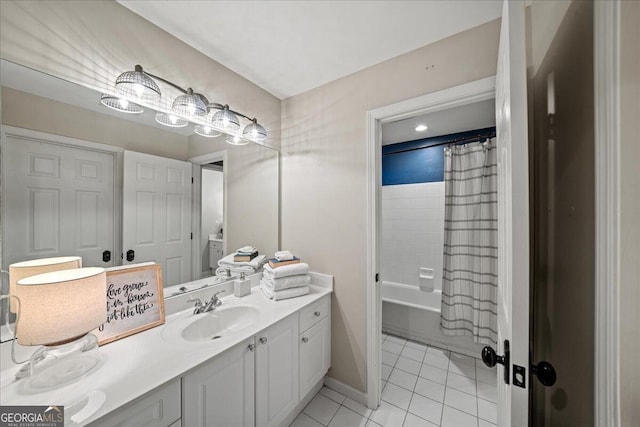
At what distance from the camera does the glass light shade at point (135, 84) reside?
3.63 ft

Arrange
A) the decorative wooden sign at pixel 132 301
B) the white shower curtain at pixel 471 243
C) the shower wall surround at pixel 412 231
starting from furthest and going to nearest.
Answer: the shower wall surround at pixel 412 231 < the white shower curtain at pixel 471 243 < the decorative wooden sign at pixel 132 301

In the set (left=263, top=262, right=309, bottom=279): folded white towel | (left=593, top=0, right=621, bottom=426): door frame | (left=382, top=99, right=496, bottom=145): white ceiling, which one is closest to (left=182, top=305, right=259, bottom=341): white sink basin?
(left=263, top=262, right=309, bottom=279): folded white towel

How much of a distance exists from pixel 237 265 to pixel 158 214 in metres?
0.66

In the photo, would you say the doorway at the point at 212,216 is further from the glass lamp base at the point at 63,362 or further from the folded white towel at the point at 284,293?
the glass lamp base at the point at 63,362

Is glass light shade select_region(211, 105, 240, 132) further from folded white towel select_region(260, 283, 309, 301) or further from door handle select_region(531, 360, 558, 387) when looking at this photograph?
door handle select_region(531, 360, 558, 387)

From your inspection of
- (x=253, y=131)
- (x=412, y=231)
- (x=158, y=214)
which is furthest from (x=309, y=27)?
(x=412, y=231)

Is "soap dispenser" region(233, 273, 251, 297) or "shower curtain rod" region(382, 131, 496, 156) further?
"shower curtain rod" region(382, 131, 496, 156)

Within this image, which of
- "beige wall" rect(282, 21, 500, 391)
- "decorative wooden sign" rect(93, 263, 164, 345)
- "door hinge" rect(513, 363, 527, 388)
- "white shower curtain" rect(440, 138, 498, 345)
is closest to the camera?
"door hinge" rect(513, 363, 527, 388)

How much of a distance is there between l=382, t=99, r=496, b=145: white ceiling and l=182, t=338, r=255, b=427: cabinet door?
7.39 ft

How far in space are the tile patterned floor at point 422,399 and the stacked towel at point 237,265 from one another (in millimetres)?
1048

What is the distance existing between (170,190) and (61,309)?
0.77 meters

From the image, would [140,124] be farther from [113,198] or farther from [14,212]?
[14,212]

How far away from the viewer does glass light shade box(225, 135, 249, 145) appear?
1688 mm

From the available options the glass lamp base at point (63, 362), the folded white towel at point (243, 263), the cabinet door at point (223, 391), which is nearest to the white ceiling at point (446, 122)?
the folded white towel at point (243, 263)
